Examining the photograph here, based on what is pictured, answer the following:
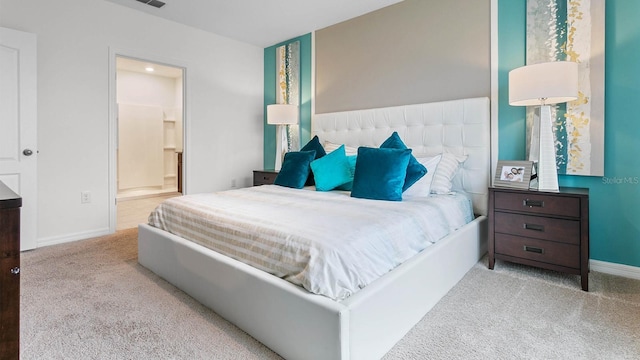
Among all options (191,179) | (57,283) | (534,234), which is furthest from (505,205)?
(191,179)

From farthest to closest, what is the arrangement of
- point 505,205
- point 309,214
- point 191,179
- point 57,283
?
point 191,179 < point 505,205 < point 57,283 < point 309,214

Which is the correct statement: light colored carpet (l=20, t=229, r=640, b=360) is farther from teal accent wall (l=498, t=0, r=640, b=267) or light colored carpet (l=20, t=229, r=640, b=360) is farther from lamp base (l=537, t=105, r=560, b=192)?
lamp base (l=537, t=105, r=560, b=192)

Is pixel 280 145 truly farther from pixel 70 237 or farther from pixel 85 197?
pixel 70 237

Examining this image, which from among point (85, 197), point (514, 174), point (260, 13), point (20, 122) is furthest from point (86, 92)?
point (514, 174)

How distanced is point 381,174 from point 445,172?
2.29ft

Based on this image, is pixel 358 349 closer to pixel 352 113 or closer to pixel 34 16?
pixel 352 113

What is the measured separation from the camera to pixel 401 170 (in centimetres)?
248

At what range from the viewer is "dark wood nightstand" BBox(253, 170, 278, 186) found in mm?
4129

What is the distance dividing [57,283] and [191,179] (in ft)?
6.88

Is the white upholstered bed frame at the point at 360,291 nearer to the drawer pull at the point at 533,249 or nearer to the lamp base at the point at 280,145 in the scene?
the drawer pull at the point at 533,249

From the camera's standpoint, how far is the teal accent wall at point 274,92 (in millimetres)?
4363

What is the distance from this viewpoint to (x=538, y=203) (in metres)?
2.31

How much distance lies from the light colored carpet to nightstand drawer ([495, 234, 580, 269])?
0.52 ft

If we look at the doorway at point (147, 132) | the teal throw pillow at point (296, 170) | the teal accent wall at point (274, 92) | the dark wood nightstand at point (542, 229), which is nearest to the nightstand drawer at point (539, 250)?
the dark wood nightstand at point (542, 229)
